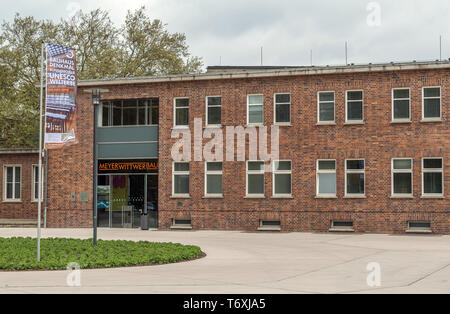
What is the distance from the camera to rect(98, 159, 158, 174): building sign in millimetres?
34938

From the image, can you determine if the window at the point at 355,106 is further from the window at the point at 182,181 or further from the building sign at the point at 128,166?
the building sign at the point at 128,166

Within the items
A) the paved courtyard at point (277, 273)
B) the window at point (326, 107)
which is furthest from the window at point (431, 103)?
the paved courtyard at point (277, 273)

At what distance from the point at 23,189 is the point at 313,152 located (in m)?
18.4

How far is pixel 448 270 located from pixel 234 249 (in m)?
8.01

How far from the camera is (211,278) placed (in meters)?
14.7

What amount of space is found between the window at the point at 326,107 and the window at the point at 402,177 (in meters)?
3.48

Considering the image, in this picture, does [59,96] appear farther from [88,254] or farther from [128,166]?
[128,166]

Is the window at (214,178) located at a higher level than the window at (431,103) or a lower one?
lower

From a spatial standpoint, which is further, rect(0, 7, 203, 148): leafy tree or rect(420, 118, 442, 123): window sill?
rect(0, 7, 203, 148): leafy tree

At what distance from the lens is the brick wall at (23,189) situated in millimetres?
41688

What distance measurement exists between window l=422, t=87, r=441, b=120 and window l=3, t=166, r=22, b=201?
23467mm

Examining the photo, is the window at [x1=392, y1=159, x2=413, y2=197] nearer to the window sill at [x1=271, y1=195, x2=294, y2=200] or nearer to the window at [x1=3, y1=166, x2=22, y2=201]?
the window sill at [x1=271, y1=195, x2=294, y2=200]

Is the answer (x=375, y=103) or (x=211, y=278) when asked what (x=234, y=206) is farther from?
(x=211, y=278)

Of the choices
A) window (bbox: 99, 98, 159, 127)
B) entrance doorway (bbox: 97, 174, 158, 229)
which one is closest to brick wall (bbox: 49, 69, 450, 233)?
window (bbox: 99, 98, 159, 127)
